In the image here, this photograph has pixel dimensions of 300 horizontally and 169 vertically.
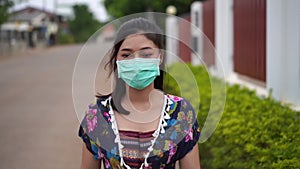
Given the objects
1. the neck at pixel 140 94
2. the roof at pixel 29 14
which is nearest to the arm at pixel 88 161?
the neck at pixel 140 94

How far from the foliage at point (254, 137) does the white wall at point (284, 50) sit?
0.61ft

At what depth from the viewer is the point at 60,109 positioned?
10688 millimetres

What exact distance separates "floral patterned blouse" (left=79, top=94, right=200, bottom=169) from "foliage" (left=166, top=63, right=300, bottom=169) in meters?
0.58

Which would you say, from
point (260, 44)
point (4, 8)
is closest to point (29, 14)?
point (4, 8)

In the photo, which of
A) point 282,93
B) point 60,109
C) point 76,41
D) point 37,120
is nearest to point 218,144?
point 282,93

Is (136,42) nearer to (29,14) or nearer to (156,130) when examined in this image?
(156,130)

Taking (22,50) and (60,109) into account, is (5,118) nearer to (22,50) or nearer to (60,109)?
(60,109)

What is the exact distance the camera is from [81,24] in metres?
89.8

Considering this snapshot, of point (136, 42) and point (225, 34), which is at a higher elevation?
point (136, 42)

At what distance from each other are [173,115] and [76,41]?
87263mm

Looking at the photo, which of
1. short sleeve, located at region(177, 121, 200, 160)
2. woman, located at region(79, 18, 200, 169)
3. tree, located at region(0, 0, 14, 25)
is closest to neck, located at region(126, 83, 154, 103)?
woman, located at region(79, 18, 200, 169)

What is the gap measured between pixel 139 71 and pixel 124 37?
0.55 ft

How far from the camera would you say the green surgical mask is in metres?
2.21

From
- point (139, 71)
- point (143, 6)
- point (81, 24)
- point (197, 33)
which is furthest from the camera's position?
point (81, 24)
